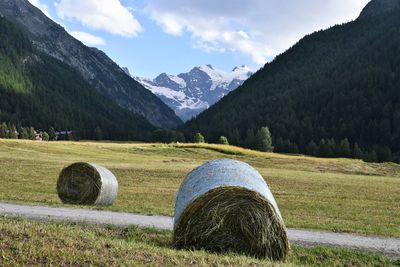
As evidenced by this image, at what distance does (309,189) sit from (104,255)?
33.3 meters

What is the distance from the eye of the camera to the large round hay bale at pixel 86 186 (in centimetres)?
2853

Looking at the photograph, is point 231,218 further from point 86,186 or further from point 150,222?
point 86,186

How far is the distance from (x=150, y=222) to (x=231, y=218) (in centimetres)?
628

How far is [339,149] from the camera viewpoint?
155 meters

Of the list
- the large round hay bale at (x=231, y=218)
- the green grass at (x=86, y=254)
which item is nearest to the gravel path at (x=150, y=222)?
the green grass at (x=86, y=254)

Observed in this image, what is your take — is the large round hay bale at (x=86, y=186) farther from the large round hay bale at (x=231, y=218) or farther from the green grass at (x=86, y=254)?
the large round hay bale at (x=231, y=218)

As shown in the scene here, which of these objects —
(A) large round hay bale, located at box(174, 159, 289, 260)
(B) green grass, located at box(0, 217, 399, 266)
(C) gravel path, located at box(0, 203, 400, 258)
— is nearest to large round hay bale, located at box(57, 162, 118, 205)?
(C) gravel path, located at box(0, 203, 400, 258)

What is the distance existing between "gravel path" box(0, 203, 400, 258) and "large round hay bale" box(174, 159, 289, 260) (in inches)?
130

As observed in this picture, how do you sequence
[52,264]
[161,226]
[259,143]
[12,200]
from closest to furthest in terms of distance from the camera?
1. [52,264]
2. [161,226]
3. [12,200]
4. [259,143]

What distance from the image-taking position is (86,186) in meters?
29.0

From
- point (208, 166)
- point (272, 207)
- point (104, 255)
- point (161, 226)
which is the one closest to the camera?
point (104, 255)

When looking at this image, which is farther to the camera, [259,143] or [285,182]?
[259,143]

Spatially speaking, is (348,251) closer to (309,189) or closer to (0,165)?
(309,189)

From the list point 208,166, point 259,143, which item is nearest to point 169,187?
point 208,166
